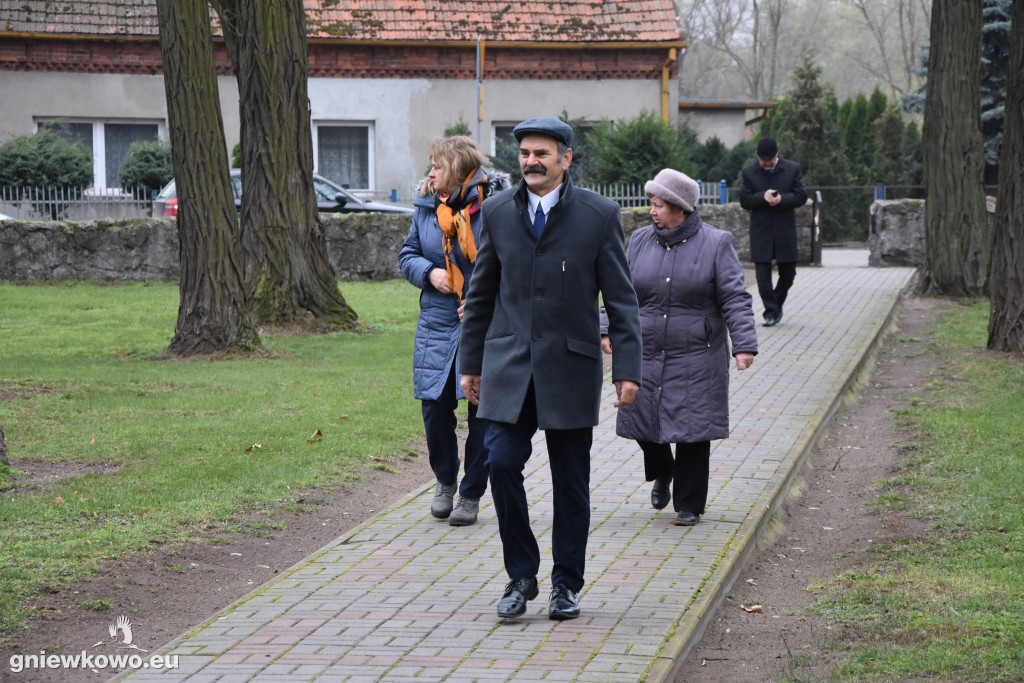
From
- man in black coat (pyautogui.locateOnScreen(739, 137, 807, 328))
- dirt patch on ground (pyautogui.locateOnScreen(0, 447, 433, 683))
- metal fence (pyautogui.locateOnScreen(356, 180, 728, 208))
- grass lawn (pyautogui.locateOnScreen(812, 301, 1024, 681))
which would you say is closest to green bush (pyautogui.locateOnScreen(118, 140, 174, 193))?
metal fence (pyautogui.locateOnScreen(356, 180, 728, 208))

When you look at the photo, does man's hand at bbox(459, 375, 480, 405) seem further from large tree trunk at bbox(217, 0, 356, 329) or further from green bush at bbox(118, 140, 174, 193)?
green bush at bbox(118, 140, 174, 193)

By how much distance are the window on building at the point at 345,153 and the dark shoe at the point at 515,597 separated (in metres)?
25.0

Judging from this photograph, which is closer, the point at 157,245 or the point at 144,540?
the point at 144,540

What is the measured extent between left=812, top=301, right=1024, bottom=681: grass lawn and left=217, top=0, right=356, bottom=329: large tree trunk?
6.94 metres

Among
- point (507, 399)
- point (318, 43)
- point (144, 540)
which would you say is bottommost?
point (144, 540)

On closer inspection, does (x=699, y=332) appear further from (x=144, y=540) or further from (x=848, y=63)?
(x=848, y=63)

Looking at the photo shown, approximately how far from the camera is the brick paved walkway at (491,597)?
446 cm

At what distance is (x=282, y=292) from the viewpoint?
1389 centimetres

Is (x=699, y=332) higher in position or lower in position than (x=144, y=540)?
higher

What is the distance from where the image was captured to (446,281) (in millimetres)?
6270

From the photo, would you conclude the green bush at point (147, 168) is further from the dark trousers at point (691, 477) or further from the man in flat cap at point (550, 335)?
the man in flat cap at point (550, 335)

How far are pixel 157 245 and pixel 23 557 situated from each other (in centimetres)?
1453

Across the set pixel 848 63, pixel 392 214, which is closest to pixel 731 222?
pixel 392 214

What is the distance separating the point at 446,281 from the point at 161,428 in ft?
11.1
